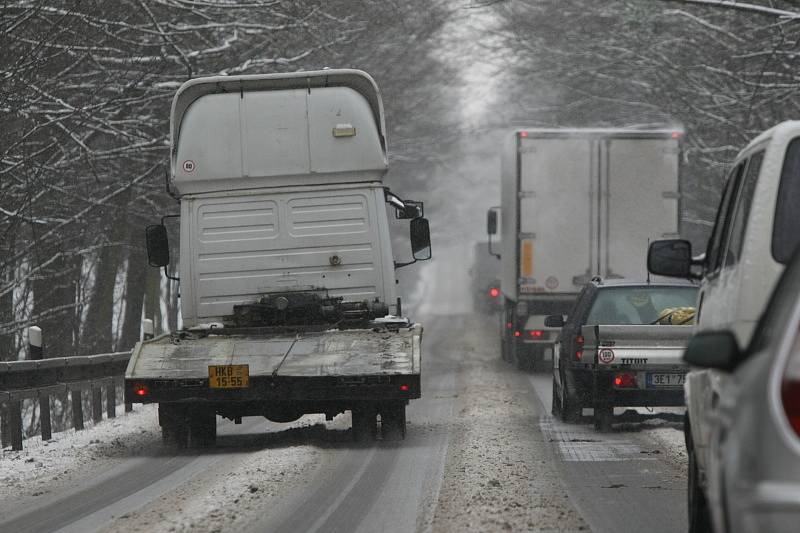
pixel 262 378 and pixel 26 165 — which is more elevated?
pixel 26 165

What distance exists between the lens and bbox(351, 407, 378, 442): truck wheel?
13234mm

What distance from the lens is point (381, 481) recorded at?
10.2 meters

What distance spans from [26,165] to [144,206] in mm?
7487

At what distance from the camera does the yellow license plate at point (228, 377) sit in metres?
12.7

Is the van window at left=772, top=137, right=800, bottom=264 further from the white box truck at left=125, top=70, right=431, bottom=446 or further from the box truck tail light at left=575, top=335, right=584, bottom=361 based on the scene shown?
the white box truck at left=125, top=70, right=431, bottom=446

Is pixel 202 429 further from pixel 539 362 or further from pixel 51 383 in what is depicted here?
pixel 539 362

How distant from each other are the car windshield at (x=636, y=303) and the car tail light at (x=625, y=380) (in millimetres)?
1575

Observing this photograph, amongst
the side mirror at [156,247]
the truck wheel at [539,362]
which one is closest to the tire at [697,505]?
the side mirror at [156,247]

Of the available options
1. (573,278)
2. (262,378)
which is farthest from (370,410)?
(573,278)

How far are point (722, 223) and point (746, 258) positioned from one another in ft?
5.42

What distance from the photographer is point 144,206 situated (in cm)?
2467

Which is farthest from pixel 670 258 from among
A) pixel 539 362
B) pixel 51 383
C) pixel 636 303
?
pixel 539 362

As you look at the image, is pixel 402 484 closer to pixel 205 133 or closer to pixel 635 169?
pixel 205 133

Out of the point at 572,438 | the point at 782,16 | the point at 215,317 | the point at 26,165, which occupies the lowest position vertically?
the point at 572,438
